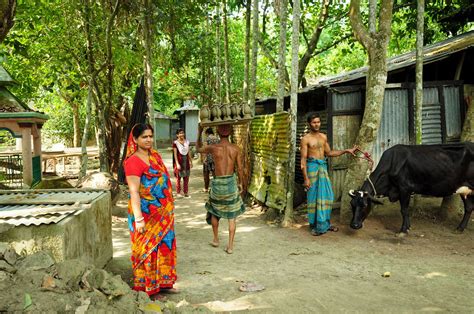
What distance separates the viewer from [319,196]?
6496mm

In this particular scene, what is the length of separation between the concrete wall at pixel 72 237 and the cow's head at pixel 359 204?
3625 mm

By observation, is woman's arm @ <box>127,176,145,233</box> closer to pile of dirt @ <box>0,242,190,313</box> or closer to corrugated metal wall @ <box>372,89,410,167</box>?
pile of dirt @ <box>0,242,190,313</box>

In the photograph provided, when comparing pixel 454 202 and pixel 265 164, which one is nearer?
pixel 454 202

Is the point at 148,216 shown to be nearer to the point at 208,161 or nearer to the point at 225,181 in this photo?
the point at 225,181

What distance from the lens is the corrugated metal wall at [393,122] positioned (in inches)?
300

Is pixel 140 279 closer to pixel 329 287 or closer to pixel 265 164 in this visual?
pixel 329 287

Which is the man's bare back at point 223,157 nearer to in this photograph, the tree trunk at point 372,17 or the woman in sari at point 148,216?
the woman in sari at point 148,216

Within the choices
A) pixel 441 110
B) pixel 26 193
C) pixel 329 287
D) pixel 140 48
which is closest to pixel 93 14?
pixel 140 48

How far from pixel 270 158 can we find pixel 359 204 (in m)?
2.32

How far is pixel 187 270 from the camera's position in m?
4.98

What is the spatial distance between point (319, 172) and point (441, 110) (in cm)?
306

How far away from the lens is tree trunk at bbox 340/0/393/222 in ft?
21.3

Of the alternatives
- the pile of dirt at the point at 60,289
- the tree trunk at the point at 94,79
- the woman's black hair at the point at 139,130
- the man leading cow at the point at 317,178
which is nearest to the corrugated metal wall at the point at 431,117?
the man leading cow at the point at 317,178

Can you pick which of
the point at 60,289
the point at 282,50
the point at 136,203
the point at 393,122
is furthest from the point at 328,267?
the point at 282,50
